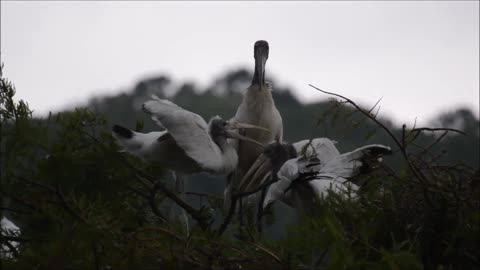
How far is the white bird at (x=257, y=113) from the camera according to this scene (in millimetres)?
4723

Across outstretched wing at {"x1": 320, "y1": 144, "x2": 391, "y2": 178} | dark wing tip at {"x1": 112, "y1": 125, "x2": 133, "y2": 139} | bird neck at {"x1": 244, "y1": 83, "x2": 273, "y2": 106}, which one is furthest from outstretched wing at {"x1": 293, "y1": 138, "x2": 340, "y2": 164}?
dark wing tip at {"x1": 112, "y1": 125, "x2": 133, "y2": 139}

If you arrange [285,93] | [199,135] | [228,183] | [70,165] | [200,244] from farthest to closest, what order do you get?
[285,93], [228,183], [199,135], [70,165], [200,244]

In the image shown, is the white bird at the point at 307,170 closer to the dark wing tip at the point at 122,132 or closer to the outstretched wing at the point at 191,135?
the outstretched wing at the point at 191,135

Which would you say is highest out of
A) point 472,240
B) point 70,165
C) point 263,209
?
point 70,165

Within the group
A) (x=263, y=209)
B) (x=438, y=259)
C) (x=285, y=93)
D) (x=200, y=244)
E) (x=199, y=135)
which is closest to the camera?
(x=200, y=244)

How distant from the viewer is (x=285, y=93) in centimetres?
2847

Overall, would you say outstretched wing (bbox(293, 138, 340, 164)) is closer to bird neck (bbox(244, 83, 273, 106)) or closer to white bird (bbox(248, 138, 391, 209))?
white bird (bbox(248, 138, 391, 209))

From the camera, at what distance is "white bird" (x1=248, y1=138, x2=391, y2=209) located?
352 cm

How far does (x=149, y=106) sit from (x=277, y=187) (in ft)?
2.30

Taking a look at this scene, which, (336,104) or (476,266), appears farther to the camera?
(336,104)

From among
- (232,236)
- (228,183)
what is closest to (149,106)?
(228,183)

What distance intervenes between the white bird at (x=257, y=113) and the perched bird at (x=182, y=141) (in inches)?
28.6

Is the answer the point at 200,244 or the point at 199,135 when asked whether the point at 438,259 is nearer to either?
the point at 200,244

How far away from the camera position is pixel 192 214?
3.07 metres
